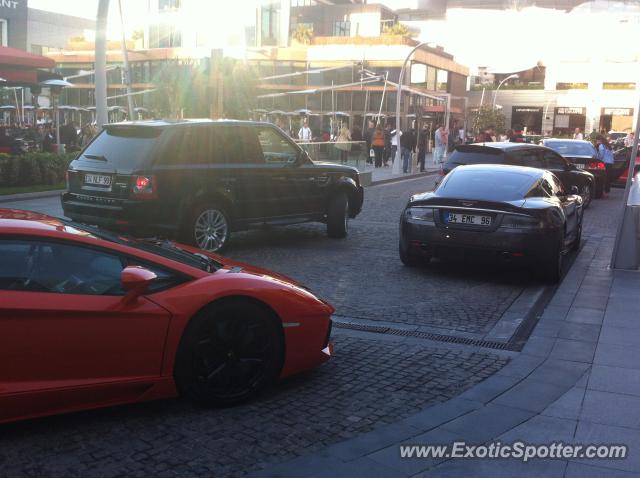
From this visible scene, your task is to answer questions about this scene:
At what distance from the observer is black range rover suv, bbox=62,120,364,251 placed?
370 inches

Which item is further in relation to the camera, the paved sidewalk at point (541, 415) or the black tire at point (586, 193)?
the black tire at point (586, 193)

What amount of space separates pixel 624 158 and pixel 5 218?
24.1 metres

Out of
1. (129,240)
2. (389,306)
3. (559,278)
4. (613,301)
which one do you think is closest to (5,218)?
(129,240)

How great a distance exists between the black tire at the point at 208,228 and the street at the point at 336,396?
3.15 feet

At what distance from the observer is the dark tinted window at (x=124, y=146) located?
9.46 meters

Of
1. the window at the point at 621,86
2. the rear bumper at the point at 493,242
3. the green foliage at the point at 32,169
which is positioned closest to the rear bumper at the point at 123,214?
the rear bumper at the point at 493,242

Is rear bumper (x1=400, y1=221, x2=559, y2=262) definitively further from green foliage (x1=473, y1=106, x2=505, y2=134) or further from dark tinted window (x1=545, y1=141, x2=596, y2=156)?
green foliage (x1=473, y1=106, x2=505, y2=134)

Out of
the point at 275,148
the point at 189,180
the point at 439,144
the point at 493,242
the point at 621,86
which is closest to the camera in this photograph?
the point at 493,242

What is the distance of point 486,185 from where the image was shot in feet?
30.5

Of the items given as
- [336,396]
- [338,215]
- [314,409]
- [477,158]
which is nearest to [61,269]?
[314,409]

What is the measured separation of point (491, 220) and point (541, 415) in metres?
4.34

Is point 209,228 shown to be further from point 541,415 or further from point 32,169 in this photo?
point 32,169

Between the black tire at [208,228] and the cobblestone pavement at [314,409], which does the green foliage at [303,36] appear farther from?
the cobblestone pavement at [314,409]

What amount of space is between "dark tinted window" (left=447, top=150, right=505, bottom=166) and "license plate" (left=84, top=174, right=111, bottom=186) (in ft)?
24.2
